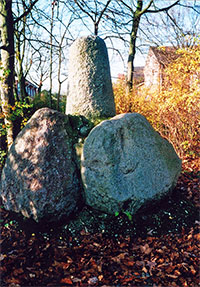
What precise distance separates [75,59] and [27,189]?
227 centimetres

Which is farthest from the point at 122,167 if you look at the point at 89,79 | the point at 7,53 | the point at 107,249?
the point at 7,53

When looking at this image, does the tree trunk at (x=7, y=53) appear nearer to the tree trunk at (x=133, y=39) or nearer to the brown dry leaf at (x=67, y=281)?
the brown dry leaf at (x=67, y=281)

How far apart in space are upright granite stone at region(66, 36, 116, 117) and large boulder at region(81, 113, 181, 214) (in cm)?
66

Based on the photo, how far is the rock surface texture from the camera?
140 inches

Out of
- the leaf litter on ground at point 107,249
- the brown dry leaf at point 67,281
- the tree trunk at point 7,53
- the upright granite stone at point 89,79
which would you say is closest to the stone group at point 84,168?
the leaf litter on ground at point 107,249

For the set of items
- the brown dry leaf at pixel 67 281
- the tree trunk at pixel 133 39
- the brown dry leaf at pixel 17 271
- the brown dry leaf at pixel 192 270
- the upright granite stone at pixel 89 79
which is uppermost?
the tree trunk at pixel 133 39

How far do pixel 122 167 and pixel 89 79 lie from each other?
5.33 feet

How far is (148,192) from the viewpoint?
3.62 metres

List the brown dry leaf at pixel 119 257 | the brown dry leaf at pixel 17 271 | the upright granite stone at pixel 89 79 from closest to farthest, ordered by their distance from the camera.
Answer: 1. the brown dry leaf at pixel 17 271
2. the brown dry leaf at pixel 119 257
3. the upright granite stone at pixel 89 79

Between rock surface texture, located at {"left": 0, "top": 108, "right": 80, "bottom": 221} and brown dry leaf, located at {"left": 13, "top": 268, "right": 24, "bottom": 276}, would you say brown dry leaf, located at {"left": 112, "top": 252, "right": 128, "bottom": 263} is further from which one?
brown dry leaf, located at {"left": 13, "top": 268, "right": 24, "bottom": 276}

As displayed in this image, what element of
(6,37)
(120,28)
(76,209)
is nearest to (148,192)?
(76,209)

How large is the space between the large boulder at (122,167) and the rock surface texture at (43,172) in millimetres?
270

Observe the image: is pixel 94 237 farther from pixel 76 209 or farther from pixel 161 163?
pixel 161 163

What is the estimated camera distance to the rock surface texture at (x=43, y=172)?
3568 millimetres
